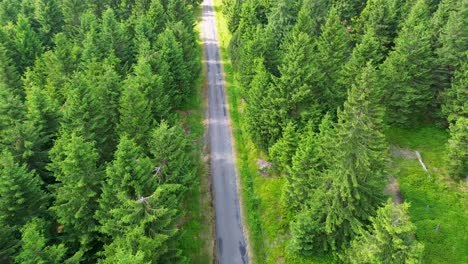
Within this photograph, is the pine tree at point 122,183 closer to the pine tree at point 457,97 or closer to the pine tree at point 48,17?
the pine tree at point 457,97

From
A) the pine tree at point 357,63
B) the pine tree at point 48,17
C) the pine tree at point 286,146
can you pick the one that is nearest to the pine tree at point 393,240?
the pine tree at point 286,146

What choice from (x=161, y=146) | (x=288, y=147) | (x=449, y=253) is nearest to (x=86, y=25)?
(x=161, y=146)

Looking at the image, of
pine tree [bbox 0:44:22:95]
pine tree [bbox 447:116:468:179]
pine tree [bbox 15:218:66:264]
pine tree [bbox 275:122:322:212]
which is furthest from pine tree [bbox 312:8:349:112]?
pine tree [bbox 0:44:22:95]

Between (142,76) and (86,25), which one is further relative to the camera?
(86,25)

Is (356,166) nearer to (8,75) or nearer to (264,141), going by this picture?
(264,141)

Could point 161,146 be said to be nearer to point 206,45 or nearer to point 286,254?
point 286,254

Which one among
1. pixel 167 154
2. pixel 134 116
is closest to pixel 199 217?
pixel 167 154
